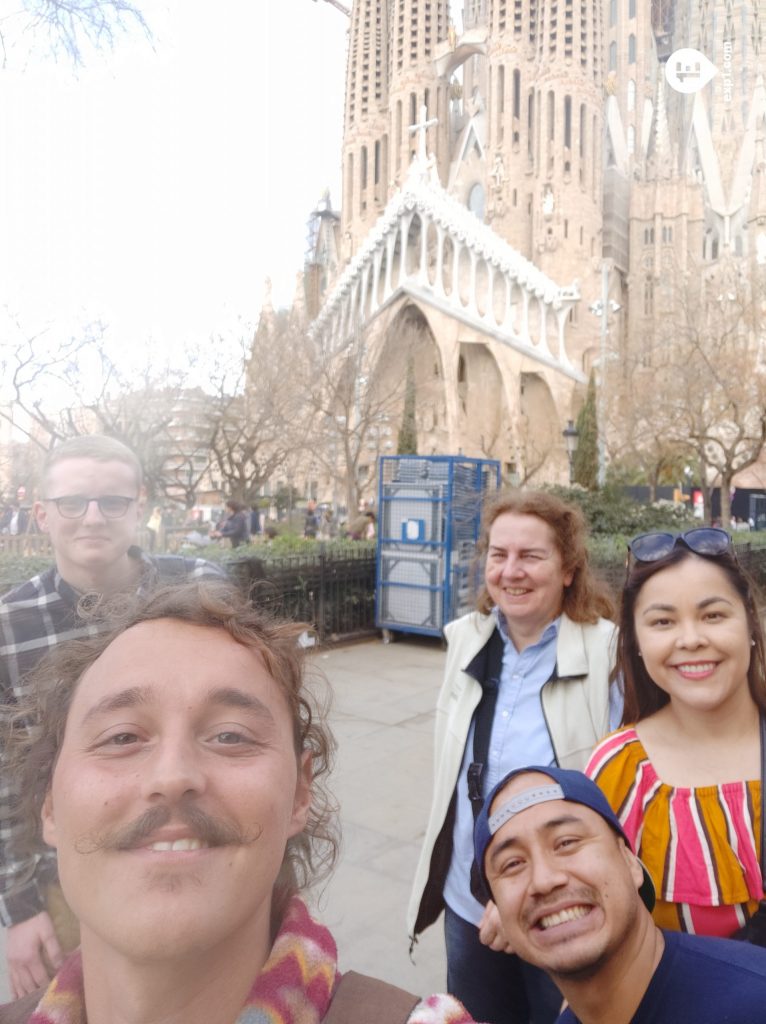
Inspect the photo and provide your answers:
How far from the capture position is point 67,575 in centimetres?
178

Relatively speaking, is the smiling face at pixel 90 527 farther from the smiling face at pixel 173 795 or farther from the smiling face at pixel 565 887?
the smiling face at pixel 565 887

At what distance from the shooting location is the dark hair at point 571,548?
80.2 inches

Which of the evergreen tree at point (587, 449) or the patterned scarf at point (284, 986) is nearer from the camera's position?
the patterned scarf at point (284, 986)

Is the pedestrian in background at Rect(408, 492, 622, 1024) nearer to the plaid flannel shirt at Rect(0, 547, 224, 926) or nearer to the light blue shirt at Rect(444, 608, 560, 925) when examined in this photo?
the light blue shirt at Rect(444, 608, 560, 925)

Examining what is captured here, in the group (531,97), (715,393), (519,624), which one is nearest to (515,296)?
(531,97)

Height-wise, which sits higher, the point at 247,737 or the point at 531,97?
the point at 531,97

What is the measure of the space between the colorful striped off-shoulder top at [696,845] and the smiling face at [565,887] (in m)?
0.31

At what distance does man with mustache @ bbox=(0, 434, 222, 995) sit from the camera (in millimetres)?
1425

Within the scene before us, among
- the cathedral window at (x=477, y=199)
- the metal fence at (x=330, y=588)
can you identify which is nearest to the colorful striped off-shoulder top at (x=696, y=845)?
the metal fence at (x=330, y=588)

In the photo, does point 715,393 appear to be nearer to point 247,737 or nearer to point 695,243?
point 247,737

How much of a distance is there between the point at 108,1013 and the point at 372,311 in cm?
3753

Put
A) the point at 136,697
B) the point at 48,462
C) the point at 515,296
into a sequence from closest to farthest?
the point at 136,697 < the point at 48,462 < the point at 515,296

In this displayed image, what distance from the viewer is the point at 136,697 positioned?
890 mm

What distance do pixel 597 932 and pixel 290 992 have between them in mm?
405
